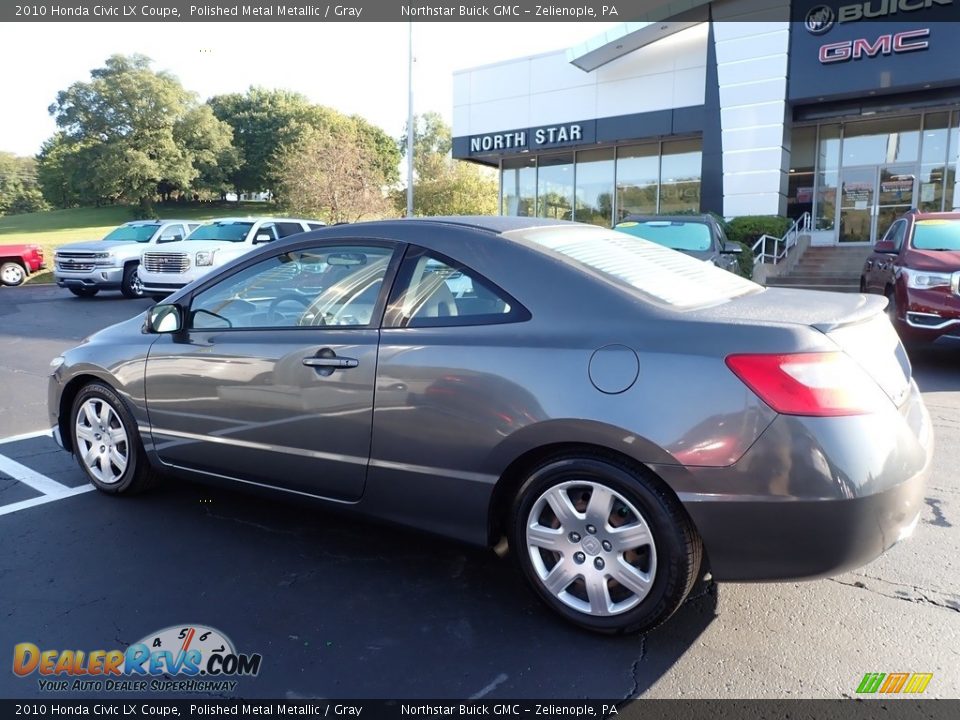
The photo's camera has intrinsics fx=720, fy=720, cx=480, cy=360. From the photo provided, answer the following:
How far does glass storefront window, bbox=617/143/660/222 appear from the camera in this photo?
76.1 feet

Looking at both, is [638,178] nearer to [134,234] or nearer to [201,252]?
[201,252]

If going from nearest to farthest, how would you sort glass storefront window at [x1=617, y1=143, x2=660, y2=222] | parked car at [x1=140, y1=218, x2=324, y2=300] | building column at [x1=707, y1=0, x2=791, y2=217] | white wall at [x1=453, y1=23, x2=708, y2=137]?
parked car at [x1=140, y1=218, x2=324, y2=300] < building column at [x1=707, y1=0, x2=791, y2=217] < white wall at [x1=453, y1=23, x2=708, y2=137] < glass storefront window at [x1=617, y1=143, x2=660, y2=222]

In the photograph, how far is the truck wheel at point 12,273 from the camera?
20578 mm

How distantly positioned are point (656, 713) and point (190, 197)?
72130 millimetres

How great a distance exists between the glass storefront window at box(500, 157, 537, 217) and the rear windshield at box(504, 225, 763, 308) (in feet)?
75.1

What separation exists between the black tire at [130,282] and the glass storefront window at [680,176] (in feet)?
50.2

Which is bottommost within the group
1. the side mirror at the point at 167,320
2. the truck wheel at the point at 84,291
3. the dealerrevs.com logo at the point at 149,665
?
the dealerrevs.com logo at the point at 149,665

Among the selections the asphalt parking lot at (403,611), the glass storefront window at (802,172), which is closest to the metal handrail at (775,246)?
the glass storefront window at (802,172)

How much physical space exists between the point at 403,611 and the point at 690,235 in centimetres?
850

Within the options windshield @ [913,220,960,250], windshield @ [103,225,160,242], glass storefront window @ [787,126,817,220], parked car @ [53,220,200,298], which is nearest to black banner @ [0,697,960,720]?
windshield @ [913,220,960,250]

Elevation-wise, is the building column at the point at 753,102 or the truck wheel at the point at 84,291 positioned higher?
the building column at the point at 753,102

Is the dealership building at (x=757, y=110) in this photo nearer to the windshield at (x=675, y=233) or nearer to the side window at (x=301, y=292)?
the windshield at (x=675, y=233)

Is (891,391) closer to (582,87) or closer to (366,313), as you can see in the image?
(366,313)

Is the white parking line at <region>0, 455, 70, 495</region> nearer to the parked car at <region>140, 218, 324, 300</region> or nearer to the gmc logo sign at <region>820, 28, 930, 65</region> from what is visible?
the parked car at <region>140, 218, 324, 300</region>
